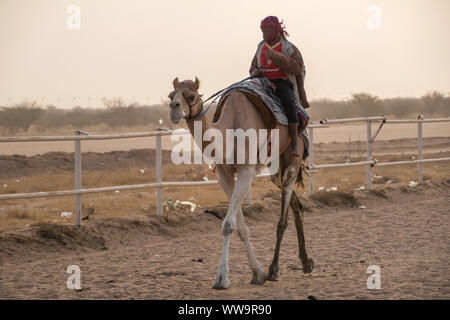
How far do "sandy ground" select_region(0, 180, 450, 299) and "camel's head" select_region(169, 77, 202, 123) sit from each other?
1764mm

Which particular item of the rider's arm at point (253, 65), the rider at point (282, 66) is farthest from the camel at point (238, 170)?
the rider's arm at point (253, 65)

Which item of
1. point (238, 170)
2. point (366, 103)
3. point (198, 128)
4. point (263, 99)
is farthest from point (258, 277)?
point (366, 103)

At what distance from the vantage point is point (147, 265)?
28.3ft

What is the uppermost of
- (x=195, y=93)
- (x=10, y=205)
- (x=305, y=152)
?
(x=195, y=93)

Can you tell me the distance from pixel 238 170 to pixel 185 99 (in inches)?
39.1

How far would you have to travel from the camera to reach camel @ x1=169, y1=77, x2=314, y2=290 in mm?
6809

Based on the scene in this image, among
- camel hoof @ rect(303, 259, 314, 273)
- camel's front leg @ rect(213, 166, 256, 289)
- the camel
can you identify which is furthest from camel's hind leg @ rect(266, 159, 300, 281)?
camel's front leg @ rect(213, 166, 256, 289)

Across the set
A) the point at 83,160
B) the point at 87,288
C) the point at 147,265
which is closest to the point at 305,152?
the point at 147,265

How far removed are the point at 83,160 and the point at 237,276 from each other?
1916cm

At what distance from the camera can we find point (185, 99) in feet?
22.2

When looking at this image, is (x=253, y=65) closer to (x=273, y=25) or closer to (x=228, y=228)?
(x=273, y=25)

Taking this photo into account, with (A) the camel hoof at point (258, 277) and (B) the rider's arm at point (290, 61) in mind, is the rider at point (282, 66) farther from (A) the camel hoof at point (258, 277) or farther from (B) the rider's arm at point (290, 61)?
(A) the camel hoof at point (258, 277)

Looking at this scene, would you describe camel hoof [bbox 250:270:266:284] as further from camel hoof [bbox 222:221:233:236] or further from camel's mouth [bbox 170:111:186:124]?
camel's mouth [bbox 170:111:186:124]
